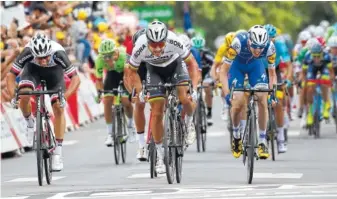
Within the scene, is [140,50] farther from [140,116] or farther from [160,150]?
[140,116]

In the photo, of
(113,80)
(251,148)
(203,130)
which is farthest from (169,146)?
(203,130)

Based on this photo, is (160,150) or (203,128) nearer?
(160,150)

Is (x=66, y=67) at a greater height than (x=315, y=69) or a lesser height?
greater

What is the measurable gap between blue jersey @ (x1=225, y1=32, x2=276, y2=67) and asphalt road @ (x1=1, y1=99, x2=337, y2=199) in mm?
1444

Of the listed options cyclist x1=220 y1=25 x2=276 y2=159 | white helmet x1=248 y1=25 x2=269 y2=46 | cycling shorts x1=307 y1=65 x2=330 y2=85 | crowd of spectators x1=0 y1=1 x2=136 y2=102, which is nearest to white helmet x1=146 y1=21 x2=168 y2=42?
white helmet x1=248 y1=25 x2=269 y2=46

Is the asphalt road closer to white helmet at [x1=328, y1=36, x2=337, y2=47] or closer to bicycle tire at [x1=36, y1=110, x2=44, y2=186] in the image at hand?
bicycle tire at [x1=36, y1=110, x2=44, y2=186]

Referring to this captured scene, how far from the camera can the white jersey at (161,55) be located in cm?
1798

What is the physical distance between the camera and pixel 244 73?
19359mm

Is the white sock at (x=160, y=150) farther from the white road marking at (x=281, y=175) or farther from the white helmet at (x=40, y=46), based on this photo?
the white helmet at (x=40, y=46)

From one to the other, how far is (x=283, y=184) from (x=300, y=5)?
6791 centimetres

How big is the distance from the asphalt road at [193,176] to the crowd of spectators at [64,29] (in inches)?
81.0

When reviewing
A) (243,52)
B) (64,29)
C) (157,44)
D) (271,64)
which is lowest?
(271,64)

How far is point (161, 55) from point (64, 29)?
15.1 metres

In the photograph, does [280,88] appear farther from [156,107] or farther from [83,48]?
[83,48]
